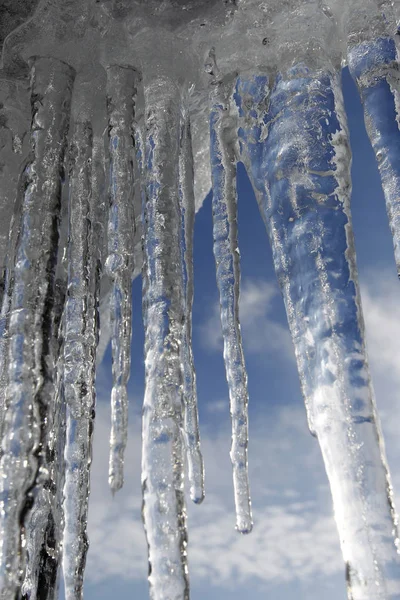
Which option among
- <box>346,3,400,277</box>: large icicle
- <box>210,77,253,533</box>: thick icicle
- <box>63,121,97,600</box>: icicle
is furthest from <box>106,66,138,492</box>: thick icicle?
<box>346,3,400,277</box>: large icicle

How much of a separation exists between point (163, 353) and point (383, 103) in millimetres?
879

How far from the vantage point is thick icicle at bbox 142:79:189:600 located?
1.33m

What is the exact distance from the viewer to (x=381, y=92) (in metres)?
1.67

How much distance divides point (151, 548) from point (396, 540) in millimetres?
525

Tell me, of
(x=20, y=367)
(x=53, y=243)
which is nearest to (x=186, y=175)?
(x=53, y=243)

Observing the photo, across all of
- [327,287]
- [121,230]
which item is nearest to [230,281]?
[121,230]

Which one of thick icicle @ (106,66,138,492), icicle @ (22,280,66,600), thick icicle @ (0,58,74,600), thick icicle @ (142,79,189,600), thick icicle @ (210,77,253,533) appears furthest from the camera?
thick icicle @ (210,77,253,533)

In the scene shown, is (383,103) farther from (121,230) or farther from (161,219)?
(121,230)

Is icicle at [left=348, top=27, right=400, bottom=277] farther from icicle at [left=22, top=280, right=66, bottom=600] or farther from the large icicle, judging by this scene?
icicle at [left=22, top=280, right=66, bottom=600]

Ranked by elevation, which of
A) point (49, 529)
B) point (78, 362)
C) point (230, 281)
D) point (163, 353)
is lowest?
point (49, 529)

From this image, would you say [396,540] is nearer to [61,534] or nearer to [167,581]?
[167,581]

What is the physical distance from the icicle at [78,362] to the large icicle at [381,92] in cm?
90

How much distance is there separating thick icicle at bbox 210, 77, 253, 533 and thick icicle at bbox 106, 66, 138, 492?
0.28 metres

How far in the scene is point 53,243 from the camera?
1843 millimetres
